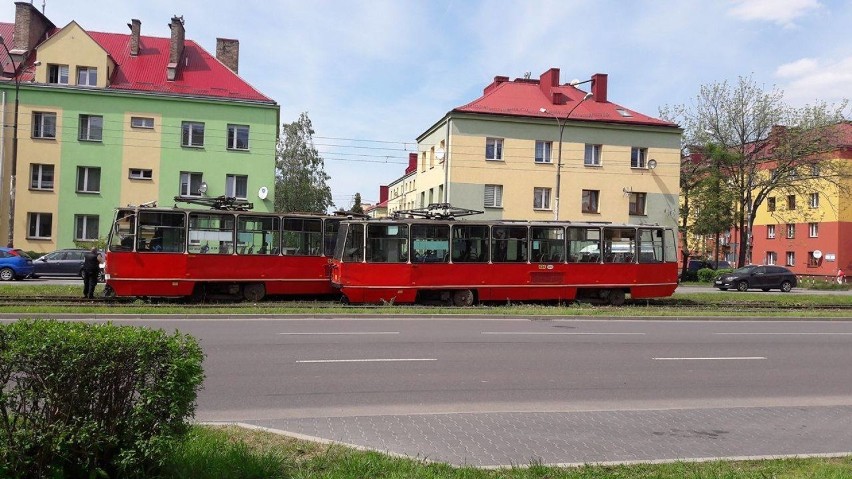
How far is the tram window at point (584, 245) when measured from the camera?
74.4 feet

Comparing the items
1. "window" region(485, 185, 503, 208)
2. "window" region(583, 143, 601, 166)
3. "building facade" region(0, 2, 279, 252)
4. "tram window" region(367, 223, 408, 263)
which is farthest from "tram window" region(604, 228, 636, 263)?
"building facade" region(0, 2, 279, 252)

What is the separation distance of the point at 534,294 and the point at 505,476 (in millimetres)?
17364

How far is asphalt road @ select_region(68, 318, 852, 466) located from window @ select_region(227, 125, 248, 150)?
26.7 metres

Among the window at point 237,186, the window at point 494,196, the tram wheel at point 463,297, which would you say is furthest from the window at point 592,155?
the tram wheel at point 463,297

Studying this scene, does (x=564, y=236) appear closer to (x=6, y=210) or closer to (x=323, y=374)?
(x=323, y=374)

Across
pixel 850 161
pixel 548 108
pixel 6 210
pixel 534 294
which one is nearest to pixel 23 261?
pixel 6 210

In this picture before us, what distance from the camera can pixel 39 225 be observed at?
125ft

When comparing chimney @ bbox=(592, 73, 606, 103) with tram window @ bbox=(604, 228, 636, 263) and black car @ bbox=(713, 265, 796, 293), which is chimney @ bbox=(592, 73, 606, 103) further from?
tram window @ bbox=(604, 228, 636, 263)

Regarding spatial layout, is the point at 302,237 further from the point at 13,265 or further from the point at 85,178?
the point at 85,178

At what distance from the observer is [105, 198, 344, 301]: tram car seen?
19500 millimetres

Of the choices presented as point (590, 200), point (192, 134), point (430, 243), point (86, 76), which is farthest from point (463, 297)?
point (86, 76)

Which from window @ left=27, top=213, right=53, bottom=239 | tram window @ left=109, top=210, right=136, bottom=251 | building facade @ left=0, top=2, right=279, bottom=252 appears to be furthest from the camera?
building facade @ left=0, top=2, right=279, bottom=252

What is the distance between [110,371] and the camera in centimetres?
425

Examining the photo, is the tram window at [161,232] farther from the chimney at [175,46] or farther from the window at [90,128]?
the chimney at [175,46]
